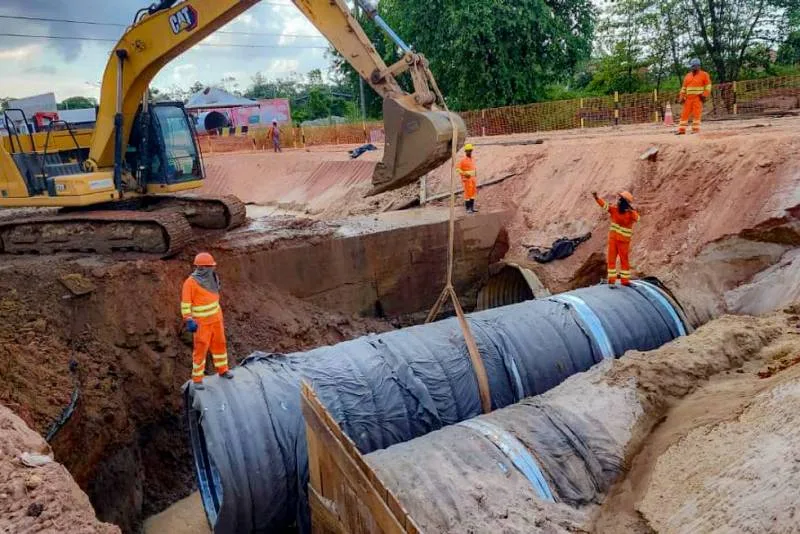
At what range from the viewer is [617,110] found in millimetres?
20172

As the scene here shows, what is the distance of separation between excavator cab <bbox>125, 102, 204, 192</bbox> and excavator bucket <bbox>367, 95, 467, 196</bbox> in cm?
432

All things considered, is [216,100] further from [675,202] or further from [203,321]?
[203,321]

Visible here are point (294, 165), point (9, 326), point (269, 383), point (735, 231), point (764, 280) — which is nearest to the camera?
point (269, 383)

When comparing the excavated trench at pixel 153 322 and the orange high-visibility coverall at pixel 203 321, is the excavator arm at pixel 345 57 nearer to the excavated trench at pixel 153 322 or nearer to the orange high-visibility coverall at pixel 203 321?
the excavated trench at pixel 153 322

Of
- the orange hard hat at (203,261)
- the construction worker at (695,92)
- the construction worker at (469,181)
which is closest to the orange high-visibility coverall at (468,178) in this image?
the construction worker at (469,181)

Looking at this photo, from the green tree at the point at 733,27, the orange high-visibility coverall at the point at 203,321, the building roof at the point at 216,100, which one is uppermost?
the building roof at the point at 216,100

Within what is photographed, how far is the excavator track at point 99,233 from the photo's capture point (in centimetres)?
862

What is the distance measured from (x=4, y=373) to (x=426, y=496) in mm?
4857

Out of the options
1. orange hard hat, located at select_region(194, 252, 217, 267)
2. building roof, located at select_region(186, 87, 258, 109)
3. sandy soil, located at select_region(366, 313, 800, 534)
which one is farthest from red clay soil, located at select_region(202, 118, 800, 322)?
building roof, located at select_region(186, 87, 258, 109)

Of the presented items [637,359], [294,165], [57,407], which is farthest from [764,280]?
[294,165]

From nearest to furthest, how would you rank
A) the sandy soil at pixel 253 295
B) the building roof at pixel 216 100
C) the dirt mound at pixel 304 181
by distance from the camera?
the sandy soil at pixel 253 295, the dirt mound at pixel 304 181, the building roof at pixel 216 100

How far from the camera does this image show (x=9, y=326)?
7.26m

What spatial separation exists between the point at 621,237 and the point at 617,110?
13903 mm

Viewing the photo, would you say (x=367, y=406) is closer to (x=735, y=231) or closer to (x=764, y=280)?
(x=764, y=280)
